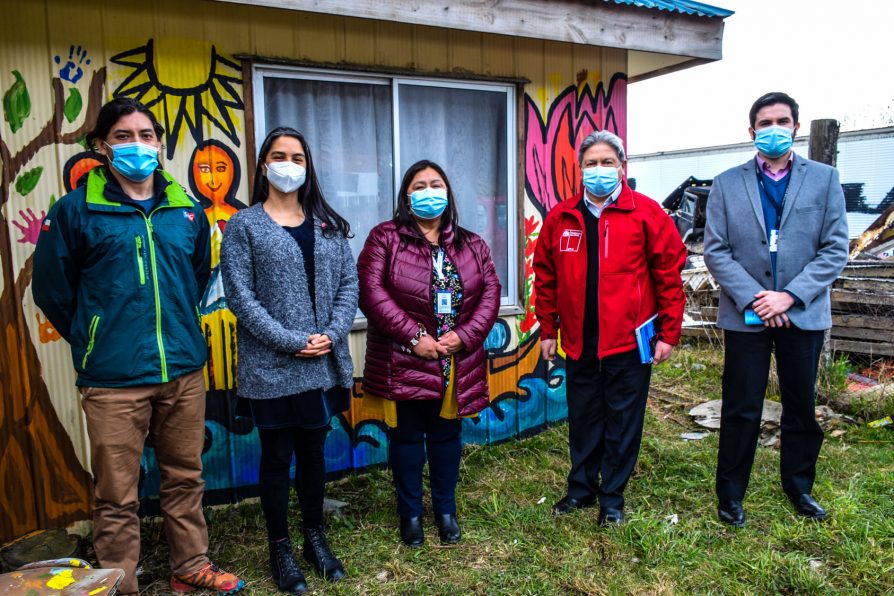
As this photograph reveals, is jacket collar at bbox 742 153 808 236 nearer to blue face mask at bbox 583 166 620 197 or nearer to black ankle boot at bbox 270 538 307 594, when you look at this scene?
blue face mask at bbox 583 166 620 197

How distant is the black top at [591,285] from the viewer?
11.5 feet

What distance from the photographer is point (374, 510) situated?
13.1 feet

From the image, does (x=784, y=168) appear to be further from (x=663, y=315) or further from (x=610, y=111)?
(x=610, y=111)

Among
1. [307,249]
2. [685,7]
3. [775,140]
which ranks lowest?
[307,249]

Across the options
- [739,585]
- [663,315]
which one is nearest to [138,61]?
[663,315]

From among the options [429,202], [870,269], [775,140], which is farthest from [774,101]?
[870,269]

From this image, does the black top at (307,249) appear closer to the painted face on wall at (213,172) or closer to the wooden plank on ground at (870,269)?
the painted face on wall at (213,172)

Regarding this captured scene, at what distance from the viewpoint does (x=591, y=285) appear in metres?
3.53

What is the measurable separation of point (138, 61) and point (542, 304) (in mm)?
2602

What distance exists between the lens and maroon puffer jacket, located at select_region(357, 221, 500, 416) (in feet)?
11.0

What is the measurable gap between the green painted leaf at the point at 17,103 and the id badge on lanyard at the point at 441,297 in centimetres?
225

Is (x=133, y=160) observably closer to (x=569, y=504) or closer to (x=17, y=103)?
(x=17, y=103)

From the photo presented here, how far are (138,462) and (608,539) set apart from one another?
2.33 metres

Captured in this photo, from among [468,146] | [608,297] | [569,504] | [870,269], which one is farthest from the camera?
[870,269]
